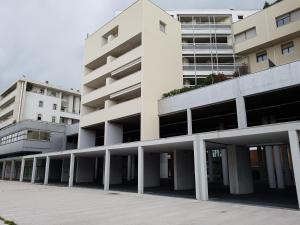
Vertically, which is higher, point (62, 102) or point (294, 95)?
point (62, 102)

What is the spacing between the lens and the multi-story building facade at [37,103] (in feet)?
157

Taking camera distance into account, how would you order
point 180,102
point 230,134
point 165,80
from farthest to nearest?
point 165,80 → point 180,102 → point 230,134

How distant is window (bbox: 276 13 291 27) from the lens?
28414mm

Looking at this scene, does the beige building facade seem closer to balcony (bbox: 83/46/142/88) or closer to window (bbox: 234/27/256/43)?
balcony (bbox: 83/46/142/88)

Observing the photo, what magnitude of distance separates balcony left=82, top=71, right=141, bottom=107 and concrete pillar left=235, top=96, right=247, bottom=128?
32.5 ft

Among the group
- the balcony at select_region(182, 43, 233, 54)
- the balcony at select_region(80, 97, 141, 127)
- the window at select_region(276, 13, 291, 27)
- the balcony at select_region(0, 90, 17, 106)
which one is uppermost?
the balcony at select_region(182, 43, 233, 54)

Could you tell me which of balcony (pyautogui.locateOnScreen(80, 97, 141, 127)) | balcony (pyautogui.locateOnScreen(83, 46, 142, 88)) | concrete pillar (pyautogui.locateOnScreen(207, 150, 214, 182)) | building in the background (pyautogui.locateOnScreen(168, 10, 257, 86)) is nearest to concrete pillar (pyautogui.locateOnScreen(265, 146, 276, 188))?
concrete pillar (pyautogui.locateOnScreen(207, 150, 214, 182))

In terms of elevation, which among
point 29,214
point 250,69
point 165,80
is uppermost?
point 250,69

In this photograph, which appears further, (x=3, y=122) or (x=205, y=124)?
(x=3, y=122)

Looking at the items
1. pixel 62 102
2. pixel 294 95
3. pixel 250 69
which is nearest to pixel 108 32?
pixel 250 69

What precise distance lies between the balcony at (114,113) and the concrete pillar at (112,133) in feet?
2.92

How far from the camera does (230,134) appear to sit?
14.3m

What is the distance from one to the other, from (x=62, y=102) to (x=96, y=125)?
2817 centimetres

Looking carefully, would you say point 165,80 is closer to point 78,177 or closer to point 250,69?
point 250,69
